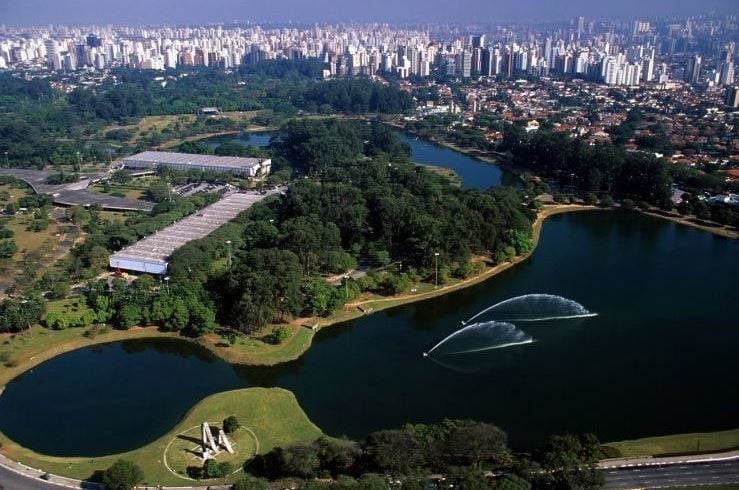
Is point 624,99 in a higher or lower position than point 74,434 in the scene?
higher

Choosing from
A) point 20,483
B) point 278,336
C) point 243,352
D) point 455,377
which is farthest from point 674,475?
point 20,483

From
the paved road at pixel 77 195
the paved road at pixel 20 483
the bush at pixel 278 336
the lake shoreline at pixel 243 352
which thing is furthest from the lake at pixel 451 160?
the paved road at pixel 20 483

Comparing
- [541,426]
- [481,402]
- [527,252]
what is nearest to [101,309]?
[481,402]

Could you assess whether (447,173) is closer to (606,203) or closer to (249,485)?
(606,203)

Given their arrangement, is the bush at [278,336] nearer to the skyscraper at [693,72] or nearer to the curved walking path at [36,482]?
the curved walking path at [36,482]

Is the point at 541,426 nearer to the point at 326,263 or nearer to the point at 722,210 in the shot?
the point at 326,263

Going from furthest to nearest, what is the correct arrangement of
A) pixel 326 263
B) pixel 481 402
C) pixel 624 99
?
pixel 624 99, pixel 326 263, pixel 481 402

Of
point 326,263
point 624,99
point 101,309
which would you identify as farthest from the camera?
point 624,99
